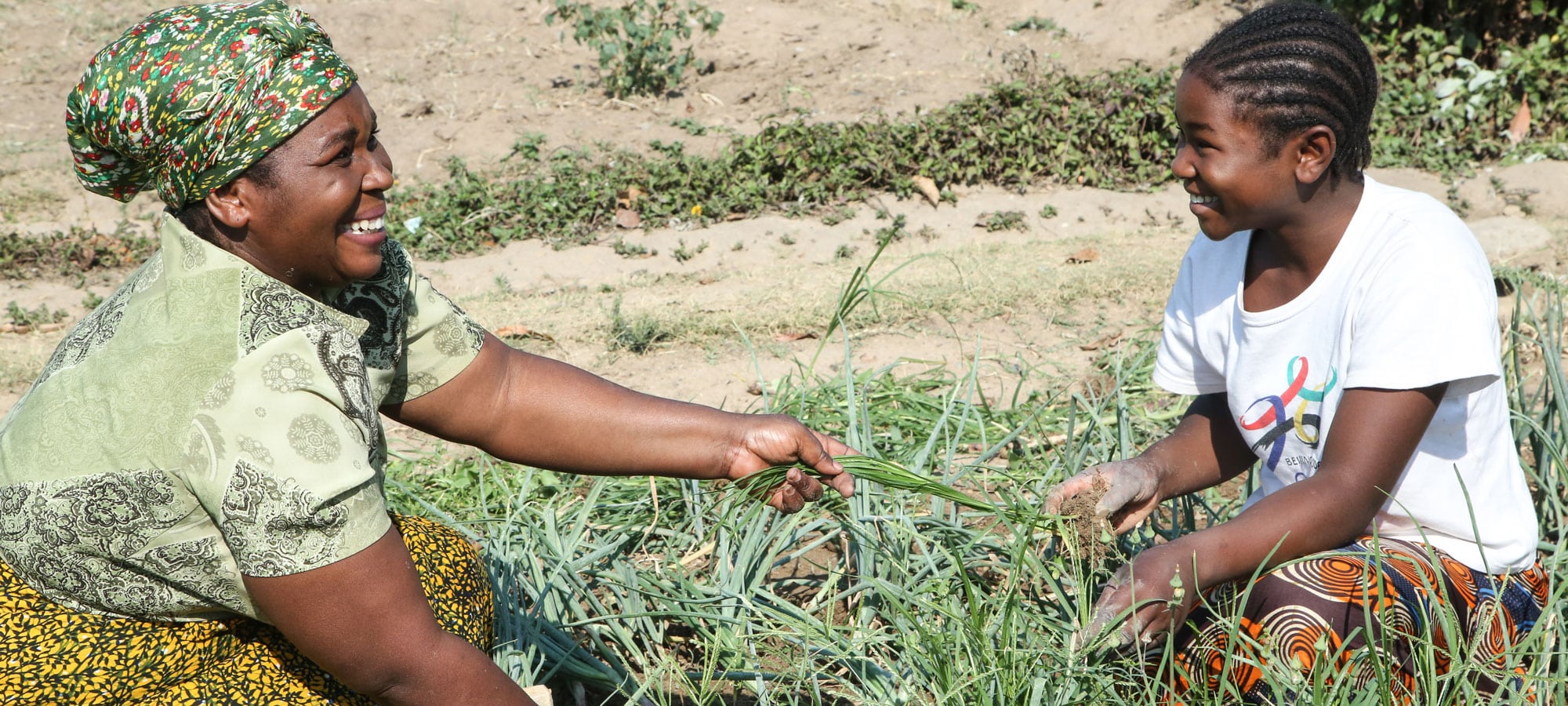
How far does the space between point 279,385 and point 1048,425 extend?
2.31 metres

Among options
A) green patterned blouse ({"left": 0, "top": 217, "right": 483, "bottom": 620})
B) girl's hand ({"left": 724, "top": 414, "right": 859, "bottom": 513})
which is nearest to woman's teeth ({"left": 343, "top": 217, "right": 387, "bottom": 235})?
green patterned blouse ({"left": 0, "top": 217, "right": 483, "bottom": 620})

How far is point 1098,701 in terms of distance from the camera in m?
2.16

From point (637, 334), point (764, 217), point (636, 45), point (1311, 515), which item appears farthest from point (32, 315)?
point (1311, 515)

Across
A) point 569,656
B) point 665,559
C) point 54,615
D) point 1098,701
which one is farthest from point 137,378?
point 1098,701

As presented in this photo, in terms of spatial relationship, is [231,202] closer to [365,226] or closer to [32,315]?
[365,226]

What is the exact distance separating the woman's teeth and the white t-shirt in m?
1.45

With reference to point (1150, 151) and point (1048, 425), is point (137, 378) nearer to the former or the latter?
point (1048, 425)

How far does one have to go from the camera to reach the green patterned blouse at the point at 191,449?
1662 millimetres

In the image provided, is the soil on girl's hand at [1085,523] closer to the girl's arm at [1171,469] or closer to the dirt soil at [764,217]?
the girl's arm at [1171,469]

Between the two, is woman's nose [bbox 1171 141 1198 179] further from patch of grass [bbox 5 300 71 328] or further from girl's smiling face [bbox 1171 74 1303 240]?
patch of grass [bbox 5 300 71 328]

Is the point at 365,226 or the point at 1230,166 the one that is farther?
the point at 1230,166

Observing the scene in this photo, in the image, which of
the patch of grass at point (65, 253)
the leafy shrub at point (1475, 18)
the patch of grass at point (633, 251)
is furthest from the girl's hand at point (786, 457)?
the leafy shrub at point (1475, 18)

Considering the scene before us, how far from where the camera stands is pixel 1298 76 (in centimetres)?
204

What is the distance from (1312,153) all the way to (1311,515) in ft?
1.90
